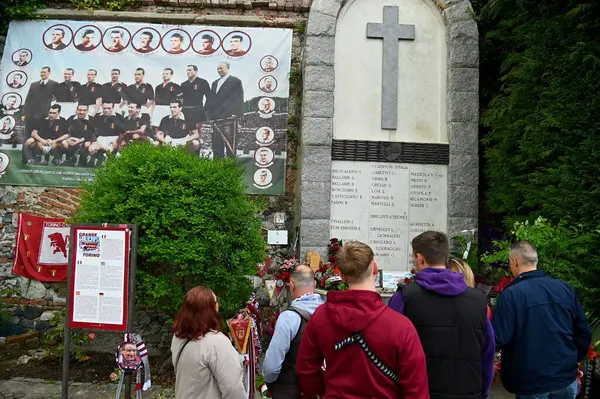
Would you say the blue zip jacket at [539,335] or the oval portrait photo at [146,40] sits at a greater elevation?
the oval portrait photo at [146,40]

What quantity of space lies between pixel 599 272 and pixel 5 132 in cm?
759

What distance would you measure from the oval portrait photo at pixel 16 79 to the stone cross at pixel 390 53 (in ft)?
16.2

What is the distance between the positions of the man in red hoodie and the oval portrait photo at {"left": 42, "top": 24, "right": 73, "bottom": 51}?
7010 millimetres

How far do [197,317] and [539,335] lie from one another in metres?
2.04

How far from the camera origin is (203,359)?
121 inches

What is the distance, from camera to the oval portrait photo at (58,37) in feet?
26.3

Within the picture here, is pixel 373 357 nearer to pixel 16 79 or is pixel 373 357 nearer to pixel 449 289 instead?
pixel 449 289

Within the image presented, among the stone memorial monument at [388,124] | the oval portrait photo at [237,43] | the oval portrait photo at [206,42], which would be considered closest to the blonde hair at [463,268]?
the stone memorial monument at [388,124]

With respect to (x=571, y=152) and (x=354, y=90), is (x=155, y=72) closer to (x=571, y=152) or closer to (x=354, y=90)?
(x=354, y=90)

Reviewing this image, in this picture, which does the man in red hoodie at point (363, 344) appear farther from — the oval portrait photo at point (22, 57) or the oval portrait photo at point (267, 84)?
the oval portrait photo at point (22, 57)

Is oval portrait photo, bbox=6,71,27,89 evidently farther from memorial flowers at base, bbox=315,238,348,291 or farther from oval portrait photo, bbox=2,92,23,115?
memorial flowers at base, bbox=315,238,348,291

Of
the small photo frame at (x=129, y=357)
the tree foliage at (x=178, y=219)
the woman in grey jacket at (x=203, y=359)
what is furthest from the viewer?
the tree foliage at (x=178, y=219)

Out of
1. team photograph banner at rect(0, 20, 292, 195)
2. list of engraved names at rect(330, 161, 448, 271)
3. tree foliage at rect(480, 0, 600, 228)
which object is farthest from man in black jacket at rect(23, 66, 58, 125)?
tree foliage at rect(480, 0, 600, 228)

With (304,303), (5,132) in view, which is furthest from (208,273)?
(5,132)
